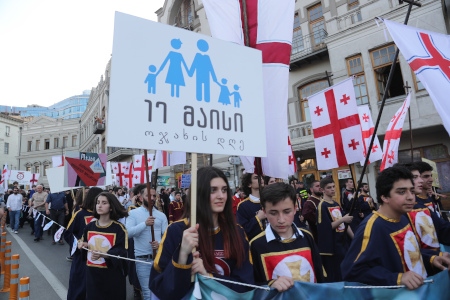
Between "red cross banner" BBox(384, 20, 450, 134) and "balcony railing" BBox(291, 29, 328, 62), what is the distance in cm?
1308

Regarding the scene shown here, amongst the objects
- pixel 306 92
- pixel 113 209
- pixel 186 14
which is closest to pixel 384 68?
pixel 306 92

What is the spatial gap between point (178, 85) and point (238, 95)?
49 centimetres

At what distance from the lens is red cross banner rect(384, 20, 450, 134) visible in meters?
2.65

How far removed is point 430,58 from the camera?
3012 millimetres

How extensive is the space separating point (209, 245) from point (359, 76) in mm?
13971

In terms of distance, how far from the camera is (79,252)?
417 cm

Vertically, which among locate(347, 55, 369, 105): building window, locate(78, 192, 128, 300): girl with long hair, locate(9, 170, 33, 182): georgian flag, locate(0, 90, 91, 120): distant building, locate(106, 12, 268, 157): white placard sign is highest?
locate(0, 90, 91, 120): distant building

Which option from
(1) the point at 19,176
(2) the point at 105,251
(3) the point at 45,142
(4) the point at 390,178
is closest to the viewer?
(4) the point at 390,178

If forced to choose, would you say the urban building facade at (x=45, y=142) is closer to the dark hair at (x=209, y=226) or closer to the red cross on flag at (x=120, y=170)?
the red cross on flag at (x=120, y=170)

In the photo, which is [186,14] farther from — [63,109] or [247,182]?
[63,109]

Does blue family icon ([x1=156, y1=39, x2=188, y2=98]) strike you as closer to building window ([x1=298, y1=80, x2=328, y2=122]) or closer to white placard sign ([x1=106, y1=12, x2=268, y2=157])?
white placard sign ([x1=106, y1=12, x2=268, y2=157])

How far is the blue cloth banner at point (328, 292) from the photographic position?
5.98 ft

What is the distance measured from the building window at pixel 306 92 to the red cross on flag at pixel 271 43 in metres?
12.6

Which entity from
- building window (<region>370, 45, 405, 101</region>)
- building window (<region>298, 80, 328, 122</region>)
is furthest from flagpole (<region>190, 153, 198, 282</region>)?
building window (<region>298, 80, 328, 122</region>)
